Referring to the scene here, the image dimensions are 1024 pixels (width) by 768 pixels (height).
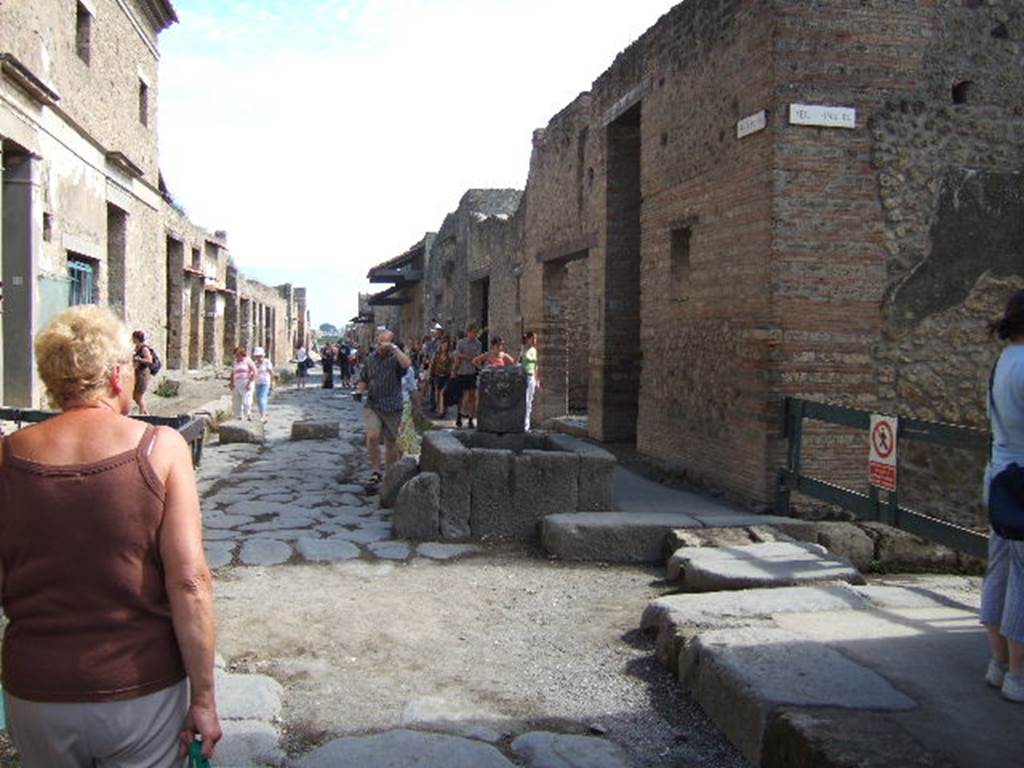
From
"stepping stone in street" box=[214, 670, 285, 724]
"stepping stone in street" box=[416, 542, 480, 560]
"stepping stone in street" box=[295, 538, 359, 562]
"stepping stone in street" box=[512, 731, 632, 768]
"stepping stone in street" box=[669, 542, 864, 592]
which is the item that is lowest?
"stepping stone in street" box=[512, 731, 632, 768]

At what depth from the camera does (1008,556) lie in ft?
10.7

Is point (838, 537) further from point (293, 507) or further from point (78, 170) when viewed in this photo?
point (78, 170)

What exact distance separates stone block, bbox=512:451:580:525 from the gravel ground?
549 millimetres

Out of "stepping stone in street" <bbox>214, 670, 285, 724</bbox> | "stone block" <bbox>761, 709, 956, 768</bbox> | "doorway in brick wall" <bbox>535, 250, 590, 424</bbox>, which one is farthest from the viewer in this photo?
"doorway in brick wall" <bbox>535, 250, 590, 424</bbox>

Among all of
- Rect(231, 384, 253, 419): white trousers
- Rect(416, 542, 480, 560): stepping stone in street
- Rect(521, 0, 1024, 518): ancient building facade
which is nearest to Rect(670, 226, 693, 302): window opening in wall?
Rect(521, 0, 1024, 518): ancient building facade

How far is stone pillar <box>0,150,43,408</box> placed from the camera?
10586 millimetres

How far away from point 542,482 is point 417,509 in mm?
882

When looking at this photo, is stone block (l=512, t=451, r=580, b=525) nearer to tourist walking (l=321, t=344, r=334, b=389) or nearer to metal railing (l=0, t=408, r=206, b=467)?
metal railing (l=0, t=408, r=206, b=467)

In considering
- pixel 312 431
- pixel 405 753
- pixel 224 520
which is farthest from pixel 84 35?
pixel 405 753

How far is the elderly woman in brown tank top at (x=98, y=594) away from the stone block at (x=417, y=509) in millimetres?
4389

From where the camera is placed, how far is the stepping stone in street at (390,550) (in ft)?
19.1

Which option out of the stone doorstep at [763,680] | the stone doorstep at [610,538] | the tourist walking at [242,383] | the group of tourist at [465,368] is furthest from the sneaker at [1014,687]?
the tourist walking at [242,383]

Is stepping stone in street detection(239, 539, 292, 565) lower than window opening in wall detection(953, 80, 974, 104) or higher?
lower

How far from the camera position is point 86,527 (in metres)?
1.78
